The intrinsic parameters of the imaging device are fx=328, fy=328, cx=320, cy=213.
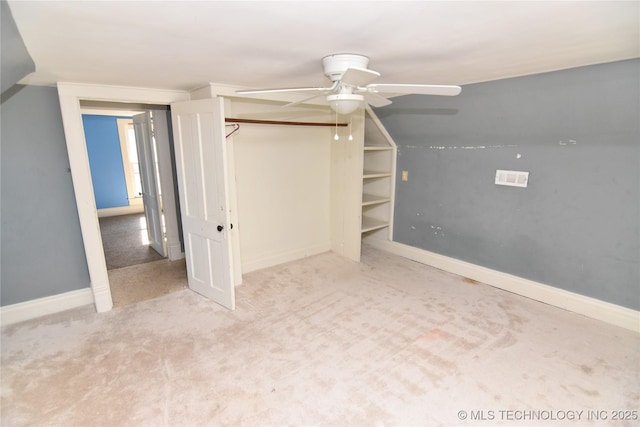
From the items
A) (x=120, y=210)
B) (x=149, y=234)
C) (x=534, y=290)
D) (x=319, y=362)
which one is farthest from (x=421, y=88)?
(x=120, y=210)

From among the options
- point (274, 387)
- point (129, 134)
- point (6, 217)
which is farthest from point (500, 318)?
point (129, 134)

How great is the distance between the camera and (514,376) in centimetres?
224

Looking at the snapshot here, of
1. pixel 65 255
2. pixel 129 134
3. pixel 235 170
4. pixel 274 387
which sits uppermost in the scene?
pixel 129 134

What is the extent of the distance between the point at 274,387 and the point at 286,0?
2159mm

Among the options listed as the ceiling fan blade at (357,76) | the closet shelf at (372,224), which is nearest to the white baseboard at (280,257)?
the closet shelf at (372,224)

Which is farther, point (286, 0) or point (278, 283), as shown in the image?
point (278, 283)

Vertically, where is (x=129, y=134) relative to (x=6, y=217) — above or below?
above

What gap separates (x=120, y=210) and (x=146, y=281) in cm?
409

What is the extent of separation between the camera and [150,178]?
4.39 m

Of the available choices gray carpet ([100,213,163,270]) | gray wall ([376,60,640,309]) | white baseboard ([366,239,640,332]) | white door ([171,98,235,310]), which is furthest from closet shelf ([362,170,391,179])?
gray carpet ([100,213,163,270])

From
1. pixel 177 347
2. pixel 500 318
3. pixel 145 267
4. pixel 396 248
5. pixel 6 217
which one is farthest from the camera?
pixel 396 248

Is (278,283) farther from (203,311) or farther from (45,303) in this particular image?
(45,303)

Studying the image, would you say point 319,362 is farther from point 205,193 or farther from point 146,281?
point 146,281

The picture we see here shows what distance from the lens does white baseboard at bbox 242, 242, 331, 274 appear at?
396 centimetres
